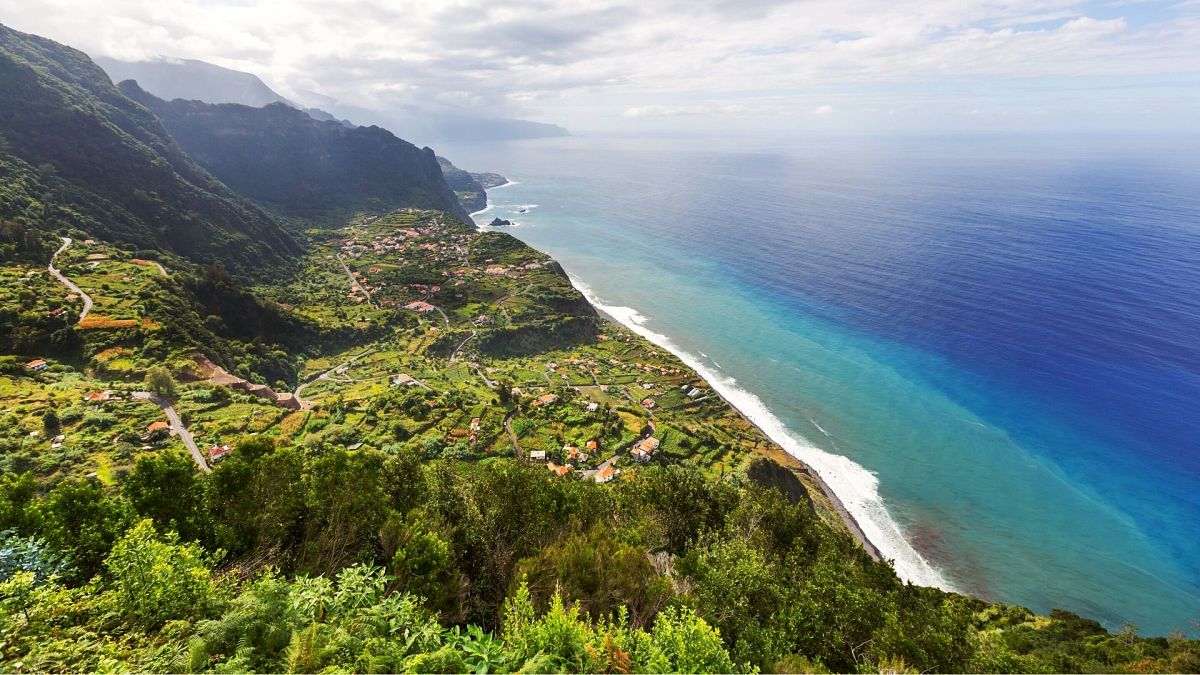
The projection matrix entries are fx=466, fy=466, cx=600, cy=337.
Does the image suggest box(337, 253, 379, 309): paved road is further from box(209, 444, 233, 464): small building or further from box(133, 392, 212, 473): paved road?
box(209, 444, 233, 464): small building

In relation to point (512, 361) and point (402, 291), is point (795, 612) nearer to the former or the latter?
point (512, 361)

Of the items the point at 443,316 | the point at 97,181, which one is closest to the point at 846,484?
the point at 443,316

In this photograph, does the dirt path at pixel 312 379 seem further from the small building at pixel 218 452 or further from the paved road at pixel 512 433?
the paved road at pixel 512 433

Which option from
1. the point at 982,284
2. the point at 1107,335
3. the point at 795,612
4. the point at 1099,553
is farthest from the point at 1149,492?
the point at 795,612

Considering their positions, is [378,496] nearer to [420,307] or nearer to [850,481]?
[850,481]

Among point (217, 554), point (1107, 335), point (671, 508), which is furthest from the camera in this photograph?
point (1107, 335)

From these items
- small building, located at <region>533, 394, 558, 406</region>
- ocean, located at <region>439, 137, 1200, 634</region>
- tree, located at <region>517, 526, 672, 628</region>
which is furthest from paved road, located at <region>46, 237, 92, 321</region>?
ocean, located at <region>439, 137, 1200, 634</region>
